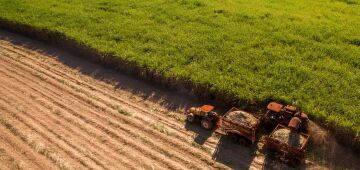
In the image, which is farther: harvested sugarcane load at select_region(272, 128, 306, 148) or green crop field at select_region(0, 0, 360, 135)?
green crop field at select_region(0, 0, 360, 135)

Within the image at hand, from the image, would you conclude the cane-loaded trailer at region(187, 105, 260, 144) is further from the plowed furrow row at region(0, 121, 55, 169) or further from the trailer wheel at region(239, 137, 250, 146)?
the plowed furrow row at region(0, 121, 55, 169)

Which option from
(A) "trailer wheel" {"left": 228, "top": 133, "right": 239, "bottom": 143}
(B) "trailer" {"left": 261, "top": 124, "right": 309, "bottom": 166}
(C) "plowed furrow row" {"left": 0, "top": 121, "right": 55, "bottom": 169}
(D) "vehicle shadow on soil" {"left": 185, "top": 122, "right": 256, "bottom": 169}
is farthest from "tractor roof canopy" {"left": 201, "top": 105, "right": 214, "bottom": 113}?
(C) "plowed furrow row" {"left": 0, "top": 121, "right": 55, "bottom": 169}

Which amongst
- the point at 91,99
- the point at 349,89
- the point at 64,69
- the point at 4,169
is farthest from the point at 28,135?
the point at 349,89

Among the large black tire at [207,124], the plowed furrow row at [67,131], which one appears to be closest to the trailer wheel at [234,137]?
the large black tire at [207,124]

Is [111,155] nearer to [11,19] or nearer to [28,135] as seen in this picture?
[28,135]

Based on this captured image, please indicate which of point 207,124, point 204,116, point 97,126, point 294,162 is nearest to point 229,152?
point 207,124

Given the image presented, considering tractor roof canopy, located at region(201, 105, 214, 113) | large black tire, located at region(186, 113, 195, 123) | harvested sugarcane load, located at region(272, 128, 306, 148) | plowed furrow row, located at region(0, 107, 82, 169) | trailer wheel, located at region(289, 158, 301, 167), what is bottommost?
plowed furrow row, located at region(0, 107, 82, 169)
